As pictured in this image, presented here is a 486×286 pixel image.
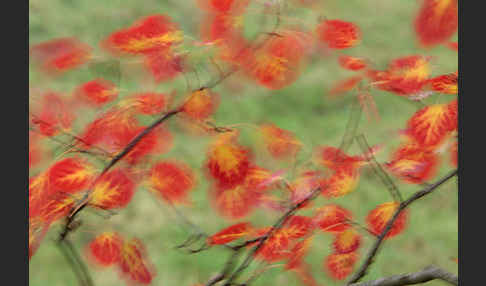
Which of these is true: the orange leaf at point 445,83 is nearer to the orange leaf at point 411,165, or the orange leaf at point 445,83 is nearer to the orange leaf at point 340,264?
the orange leaf at point 411,165

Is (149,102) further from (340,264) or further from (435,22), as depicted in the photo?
(435,22)

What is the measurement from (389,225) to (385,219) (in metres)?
0.01

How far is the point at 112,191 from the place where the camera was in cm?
136

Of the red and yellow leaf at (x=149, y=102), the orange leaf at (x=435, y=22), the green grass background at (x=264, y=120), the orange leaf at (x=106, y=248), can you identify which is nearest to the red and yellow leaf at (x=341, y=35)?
the green grass background at (x=264, y=120)

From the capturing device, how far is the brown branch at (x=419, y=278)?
4.22ft

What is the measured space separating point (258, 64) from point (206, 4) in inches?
6.1

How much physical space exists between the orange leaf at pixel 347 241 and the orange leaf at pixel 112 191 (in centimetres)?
41

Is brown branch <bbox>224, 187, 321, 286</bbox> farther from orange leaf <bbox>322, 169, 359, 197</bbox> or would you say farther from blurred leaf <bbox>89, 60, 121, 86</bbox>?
blurred leaf <bbox>89, 60, 121, 86</bbox>

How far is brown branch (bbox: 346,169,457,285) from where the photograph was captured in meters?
1.36

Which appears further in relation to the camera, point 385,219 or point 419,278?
point 385,219

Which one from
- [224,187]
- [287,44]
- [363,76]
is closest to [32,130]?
[224,187]

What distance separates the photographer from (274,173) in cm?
138

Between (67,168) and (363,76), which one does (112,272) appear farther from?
(363,76)

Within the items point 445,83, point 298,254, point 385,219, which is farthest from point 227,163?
point 445,83
